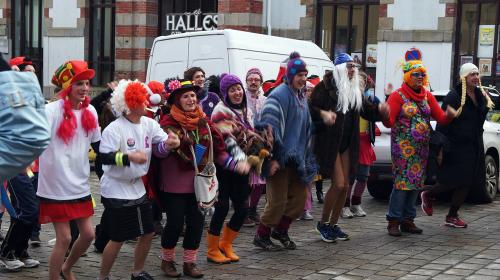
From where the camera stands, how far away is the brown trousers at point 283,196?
7.01 m

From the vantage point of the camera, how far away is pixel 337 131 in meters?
7.45

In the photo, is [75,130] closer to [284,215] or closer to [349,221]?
[284,215]

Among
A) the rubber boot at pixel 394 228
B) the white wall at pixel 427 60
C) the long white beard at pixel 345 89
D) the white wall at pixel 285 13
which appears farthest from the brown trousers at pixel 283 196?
the white wall at pixel 285 13

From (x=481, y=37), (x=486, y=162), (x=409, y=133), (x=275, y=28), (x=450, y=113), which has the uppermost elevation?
(x=275, y=28)

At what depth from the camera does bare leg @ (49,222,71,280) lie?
5.60m

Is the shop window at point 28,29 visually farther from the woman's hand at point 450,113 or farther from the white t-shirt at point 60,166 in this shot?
the white t-shirt at point 60,166

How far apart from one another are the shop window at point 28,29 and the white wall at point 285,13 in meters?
8.46

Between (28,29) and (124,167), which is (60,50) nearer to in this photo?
(28,29)

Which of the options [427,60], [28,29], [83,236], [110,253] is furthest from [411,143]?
[28,29]

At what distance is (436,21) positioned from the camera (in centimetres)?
1681

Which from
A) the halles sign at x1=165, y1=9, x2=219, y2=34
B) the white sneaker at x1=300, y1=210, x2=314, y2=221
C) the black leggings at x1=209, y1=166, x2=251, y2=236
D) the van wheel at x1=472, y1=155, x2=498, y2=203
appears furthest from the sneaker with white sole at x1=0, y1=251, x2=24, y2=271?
A: the halles sign at x1=165, y1=9, x2=219, y2=34

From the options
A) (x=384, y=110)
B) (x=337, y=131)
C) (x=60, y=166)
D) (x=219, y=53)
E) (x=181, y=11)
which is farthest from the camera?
(x=181, y=11)

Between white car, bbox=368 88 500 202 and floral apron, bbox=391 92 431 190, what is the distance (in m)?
2.22

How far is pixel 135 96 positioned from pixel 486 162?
6.31 metres
